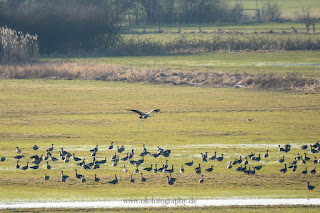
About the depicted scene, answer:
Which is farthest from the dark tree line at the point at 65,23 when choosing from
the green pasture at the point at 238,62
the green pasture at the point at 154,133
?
the green pasture at the point at 154,133

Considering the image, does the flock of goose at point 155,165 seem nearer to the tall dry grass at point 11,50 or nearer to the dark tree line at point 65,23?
the tall dry grass at point 11,50

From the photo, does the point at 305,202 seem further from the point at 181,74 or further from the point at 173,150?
the point at 181,74

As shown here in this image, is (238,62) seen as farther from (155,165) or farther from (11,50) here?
(155,165)

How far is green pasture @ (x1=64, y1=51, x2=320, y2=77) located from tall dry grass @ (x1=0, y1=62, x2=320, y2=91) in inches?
122

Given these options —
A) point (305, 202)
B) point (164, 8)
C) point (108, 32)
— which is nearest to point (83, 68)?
point (108, 32)

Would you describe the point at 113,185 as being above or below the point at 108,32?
below

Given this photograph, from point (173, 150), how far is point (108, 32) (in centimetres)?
4703

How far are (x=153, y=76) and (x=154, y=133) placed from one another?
19.9m

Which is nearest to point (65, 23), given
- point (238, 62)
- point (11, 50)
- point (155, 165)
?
point (11, 50)

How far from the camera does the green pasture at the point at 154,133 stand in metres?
19.2

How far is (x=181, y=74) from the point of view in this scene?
4931cm

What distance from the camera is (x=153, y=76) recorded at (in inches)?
1928

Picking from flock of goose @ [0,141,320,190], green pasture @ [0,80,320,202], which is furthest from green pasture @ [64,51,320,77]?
flock of goose @ [0,141,320,190]

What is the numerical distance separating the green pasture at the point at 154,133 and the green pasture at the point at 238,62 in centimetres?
869
